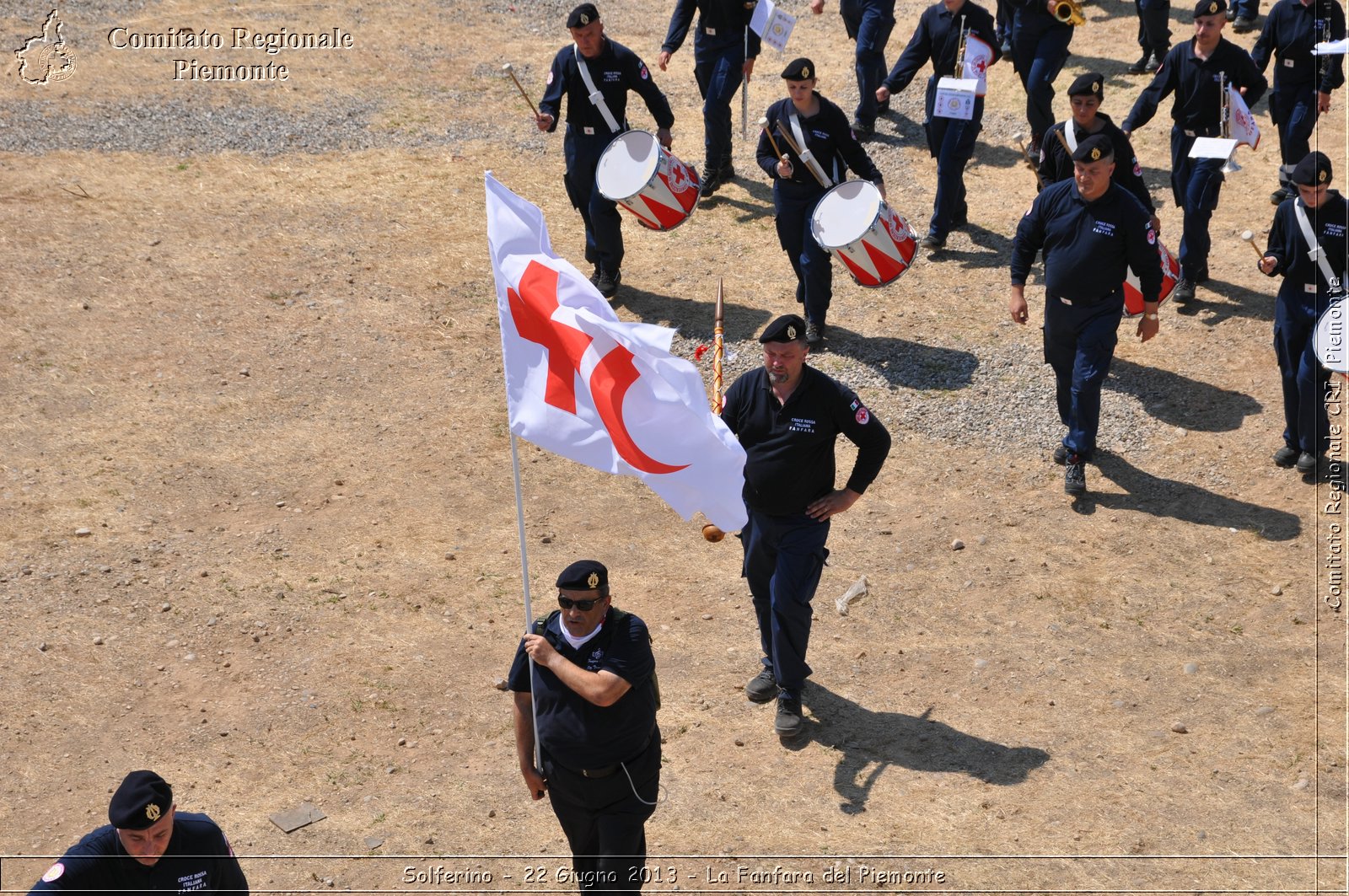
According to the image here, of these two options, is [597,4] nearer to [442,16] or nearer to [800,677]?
[442,16]

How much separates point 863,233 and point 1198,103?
3.35 metres

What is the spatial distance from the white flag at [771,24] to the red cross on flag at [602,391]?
→ 8550 mm

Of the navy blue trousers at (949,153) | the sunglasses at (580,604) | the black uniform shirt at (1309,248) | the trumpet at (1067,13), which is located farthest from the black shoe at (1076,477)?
the trumpet at (1067,13)

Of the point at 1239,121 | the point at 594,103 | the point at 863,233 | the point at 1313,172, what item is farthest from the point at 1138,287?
the point at 594,103

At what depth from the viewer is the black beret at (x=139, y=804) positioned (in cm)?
528

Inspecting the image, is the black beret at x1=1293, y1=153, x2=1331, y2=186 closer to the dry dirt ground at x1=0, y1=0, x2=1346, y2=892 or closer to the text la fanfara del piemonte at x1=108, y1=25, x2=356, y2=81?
the dry dirt ground at x1=0, y1=0, x2=1346, y2=892

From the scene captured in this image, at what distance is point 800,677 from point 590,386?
2510mm

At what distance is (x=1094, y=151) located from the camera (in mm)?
9516

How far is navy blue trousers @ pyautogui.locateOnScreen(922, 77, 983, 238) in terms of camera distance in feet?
43.0

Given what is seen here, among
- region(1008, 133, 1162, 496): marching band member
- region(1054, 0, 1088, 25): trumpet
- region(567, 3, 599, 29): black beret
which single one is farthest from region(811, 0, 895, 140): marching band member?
region(1008, 133, 1162, 496): marching band member

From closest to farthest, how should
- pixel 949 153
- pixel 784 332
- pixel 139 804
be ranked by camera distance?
pixel 139 804 < pixel 784 332 < pixel 949 153

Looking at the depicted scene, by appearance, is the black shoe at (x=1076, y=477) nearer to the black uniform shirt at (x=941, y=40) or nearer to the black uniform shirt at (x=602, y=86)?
the black uniform shirt at (x=602, y=86)

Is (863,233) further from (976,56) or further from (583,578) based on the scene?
(583,578)

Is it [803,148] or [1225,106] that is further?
[1225,106]
